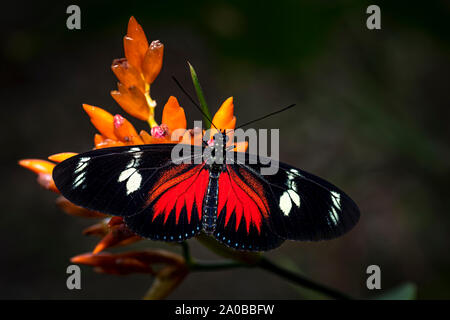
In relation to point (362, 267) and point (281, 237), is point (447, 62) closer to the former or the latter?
point (362, 267)

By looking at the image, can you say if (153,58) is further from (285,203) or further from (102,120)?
(285,203)

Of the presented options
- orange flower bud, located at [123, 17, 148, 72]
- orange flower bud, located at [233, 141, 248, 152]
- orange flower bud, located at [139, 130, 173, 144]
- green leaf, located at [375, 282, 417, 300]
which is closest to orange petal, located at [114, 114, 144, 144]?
orange flower bud, located at [139, 130, 173, 144]

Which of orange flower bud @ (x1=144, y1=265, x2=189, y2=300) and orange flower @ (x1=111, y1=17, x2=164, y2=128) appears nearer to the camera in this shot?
orange flower @ (x1=111, y1=17, x2=164, y2=128)

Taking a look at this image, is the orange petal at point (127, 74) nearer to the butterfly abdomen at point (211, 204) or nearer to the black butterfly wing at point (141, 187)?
the black butterfly wing at point (141, 187)

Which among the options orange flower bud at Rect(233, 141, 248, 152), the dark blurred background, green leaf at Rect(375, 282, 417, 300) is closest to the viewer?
orange flower bud at Rect(233, 141, 248, 152)

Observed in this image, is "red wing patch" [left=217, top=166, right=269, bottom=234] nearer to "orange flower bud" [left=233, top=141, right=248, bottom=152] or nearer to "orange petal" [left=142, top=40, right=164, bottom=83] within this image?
"orange flower bud" [left=233, top=141, right=248, bottom=152]

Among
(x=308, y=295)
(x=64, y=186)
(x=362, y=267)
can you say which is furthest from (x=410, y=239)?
(x=64, y=186)

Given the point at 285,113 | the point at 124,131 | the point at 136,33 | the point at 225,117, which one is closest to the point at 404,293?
the point at 225,117
